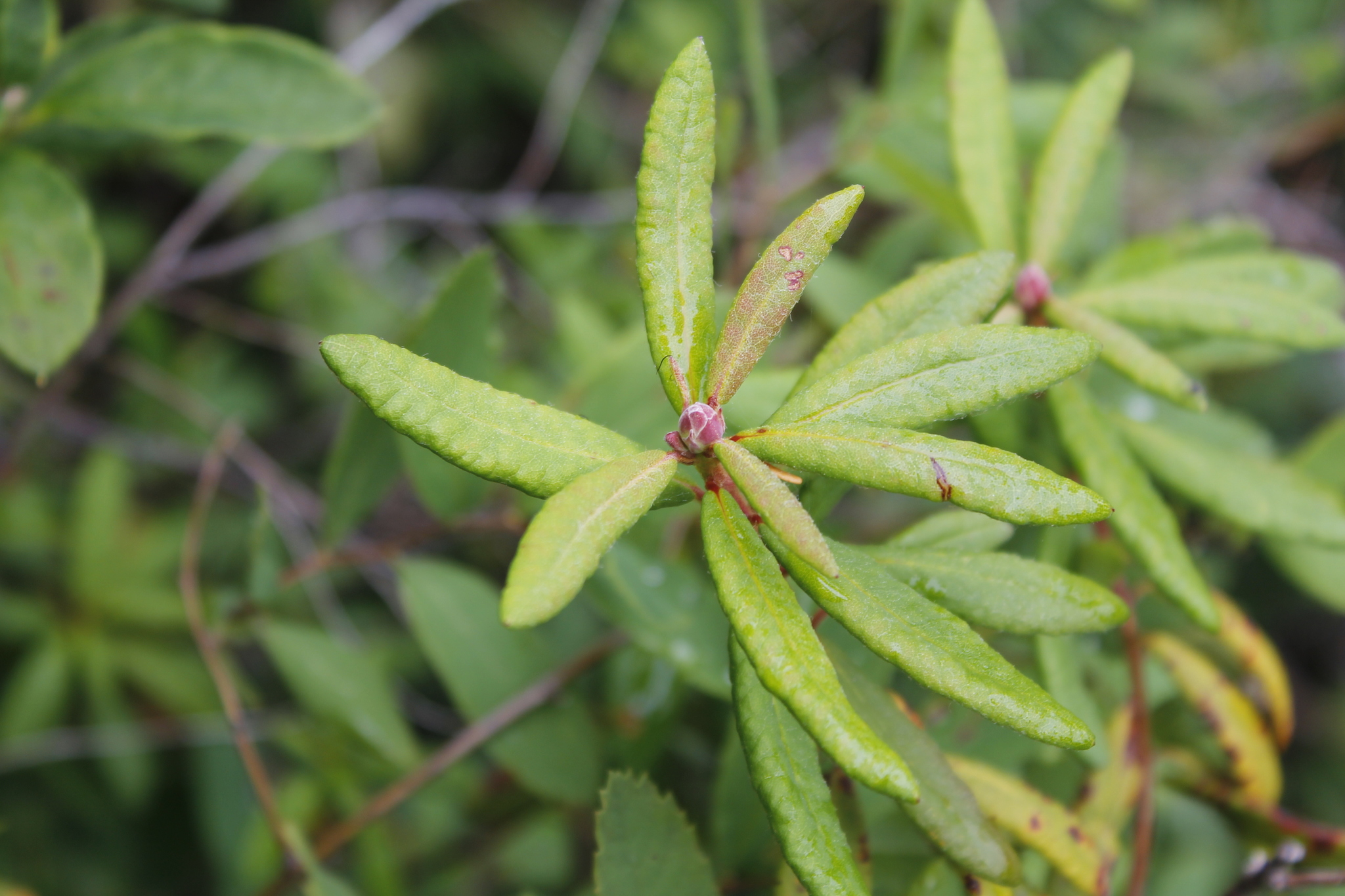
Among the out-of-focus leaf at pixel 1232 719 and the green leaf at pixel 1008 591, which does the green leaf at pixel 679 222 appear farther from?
the out-of-focus leaf at pixel 1232 719

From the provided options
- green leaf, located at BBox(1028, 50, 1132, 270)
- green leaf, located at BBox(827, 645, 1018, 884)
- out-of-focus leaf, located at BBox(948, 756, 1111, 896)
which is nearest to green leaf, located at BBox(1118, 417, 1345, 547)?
green leaf, located at BBox(1028, 50, 1132, 270)

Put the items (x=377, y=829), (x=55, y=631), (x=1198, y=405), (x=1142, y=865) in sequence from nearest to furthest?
(x=1198, y=405) → (x=1142, y=865) → (x=377, y=829) → (x=55, y=631)

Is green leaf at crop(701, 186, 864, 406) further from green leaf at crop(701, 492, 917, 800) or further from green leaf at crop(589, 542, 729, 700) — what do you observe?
green leaf at crop(589, 542, 729, 700)

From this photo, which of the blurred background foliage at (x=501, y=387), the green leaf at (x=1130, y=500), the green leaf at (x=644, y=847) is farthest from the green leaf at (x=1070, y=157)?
the green leaf at (x=644, y=847)

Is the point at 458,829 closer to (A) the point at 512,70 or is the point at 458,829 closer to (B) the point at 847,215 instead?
(B) the point at 847,215

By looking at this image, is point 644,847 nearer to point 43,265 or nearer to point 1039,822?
point 1039,822

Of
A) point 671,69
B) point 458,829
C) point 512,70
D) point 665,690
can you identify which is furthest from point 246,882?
point 512,70
